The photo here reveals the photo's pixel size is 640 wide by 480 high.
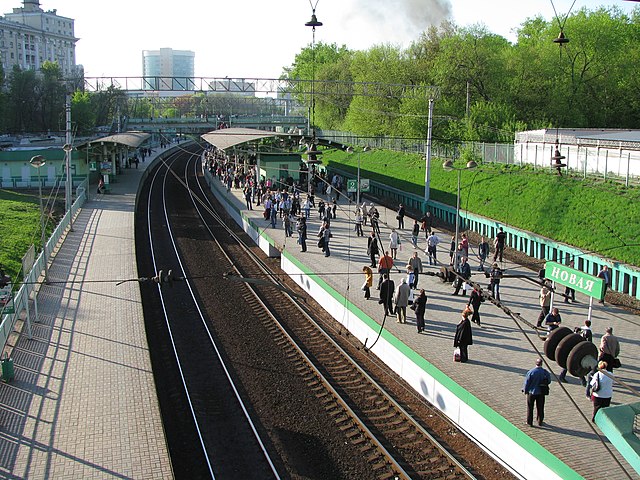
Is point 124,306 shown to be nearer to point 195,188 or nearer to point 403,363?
point 403,363

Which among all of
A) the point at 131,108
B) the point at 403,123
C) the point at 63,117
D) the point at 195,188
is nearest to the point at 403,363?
the point at 403,123

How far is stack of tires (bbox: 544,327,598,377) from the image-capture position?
744 centimetres

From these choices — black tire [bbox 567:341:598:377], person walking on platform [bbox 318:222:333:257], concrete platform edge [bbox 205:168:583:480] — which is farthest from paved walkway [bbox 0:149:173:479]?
person walking on platform [bbox 318:222:333:257]

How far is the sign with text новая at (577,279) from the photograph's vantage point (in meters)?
12.9

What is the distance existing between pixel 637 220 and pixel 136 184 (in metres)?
34.9

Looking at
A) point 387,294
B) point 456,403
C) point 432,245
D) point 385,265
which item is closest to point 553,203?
point 432,245

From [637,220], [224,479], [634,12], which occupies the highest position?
[634,12]

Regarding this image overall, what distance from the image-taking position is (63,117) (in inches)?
2837

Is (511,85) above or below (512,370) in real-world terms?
above

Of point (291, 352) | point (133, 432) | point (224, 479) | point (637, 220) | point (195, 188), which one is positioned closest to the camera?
point (224, 479)

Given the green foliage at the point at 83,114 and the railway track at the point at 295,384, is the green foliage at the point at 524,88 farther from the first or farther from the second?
the green foliage at the point at 83,114

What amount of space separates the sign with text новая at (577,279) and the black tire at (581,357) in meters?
5.75

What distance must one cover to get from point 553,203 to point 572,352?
21501 mm

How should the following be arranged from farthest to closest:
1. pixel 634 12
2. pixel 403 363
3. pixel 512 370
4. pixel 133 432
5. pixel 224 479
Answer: pixel 634 12 < pixel 403 363 < pixel 512 370 < pixel 133 432 < pixel 224 479
